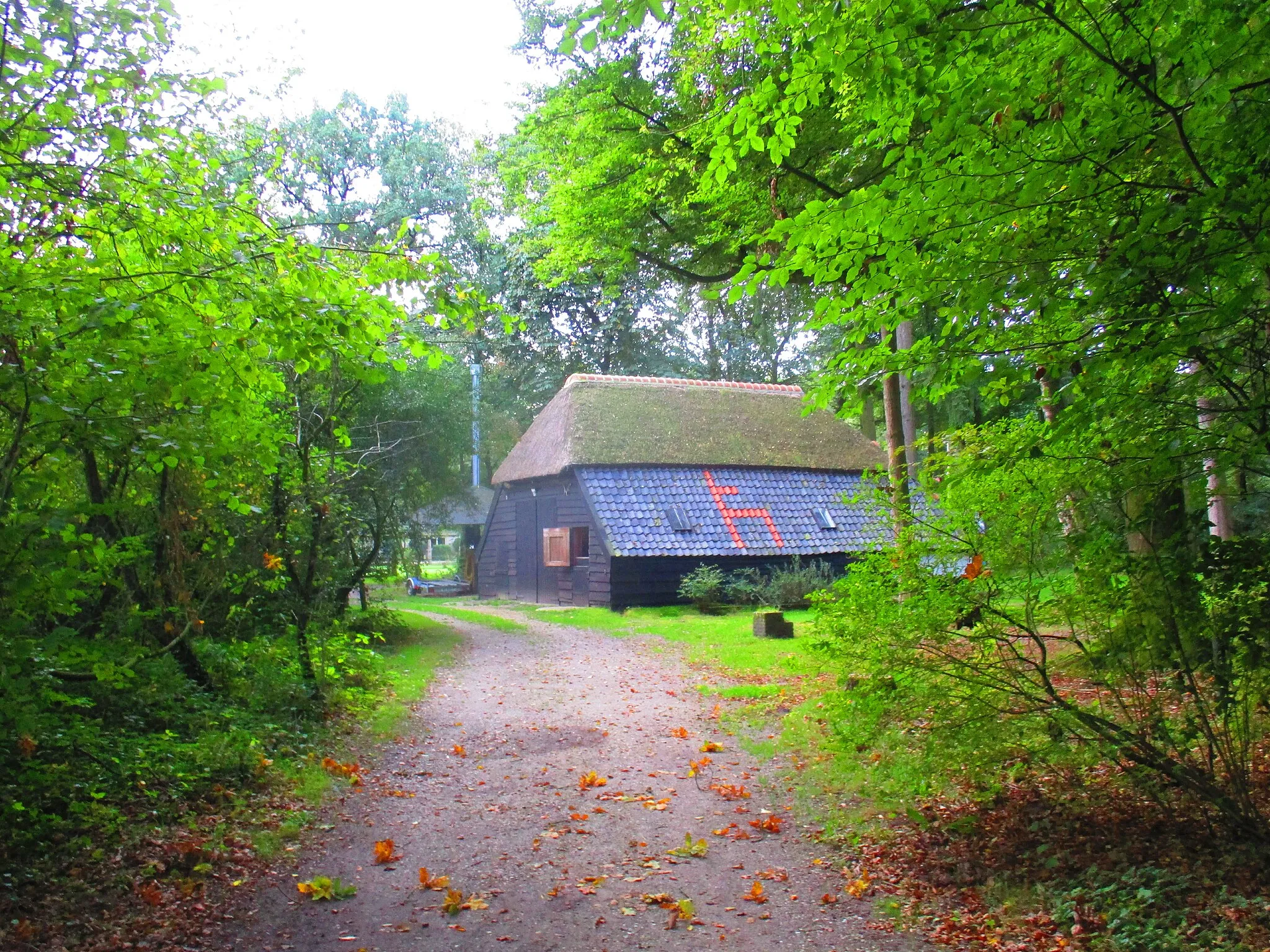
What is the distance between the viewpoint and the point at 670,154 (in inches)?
449

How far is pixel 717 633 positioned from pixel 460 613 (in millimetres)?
7850

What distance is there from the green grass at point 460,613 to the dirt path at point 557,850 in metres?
8.24

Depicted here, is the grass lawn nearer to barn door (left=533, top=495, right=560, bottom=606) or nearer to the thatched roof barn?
barn door (left=533, top=495, right=560, bottom=606)

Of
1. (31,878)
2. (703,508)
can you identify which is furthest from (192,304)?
(703,508)

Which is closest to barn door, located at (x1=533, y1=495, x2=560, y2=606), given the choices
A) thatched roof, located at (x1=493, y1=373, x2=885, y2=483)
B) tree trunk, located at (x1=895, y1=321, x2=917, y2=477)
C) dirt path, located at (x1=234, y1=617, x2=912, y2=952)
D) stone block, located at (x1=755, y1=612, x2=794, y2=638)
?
thatched roof, located at (x1=493, y1=373, x2=885, y2=483)

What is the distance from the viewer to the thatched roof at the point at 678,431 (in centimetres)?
2211

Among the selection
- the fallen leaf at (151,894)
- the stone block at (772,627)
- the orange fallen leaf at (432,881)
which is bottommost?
the orange fallen leaf at (432,881)

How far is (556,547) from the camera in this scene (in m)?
22.6

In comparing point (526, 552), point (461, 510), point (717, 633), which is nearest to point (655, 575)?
point (717, 633)

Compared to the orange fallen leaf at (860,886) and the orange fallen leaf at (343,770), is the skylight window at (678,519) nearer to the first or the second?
the orange fallen leaf at (343,770)

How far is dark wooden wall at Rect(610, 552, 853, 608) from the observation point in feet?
65.8

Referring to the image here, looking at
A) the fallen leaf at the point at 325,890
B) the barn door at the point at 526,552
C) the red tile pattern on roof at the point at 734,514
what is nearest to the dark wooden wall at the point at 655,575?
the red tile pattern on roof at the point at 734,514

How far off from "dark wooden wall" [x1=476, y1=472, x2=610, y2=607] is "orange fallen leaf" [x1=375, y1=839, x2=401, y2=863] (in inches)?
575

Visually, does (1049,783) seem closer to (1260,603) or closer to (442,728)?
(1260,603)
